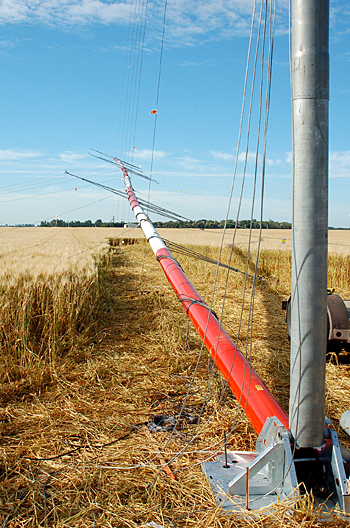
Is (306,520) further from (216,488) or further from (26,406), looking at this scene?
(26,406)

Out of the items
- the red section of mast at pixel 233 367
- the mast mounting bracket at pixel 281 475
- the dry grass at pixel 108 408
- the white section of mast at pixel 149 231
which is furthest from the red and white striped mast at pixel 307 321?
the white section of mast at pixel 149 231

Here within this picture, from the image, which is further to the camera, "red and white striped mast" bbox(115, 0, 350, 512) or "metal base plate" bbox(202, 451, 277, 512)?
"metal base plate" bbox(202, 451, 277, 512)

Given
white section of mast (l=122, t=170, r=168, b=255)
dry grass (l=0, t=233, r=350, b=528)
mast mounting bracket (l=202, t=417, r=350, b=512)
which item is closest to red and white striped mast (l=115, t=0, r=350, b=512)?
mast mounting bracket (l=202, t=417, r=350, b=512)

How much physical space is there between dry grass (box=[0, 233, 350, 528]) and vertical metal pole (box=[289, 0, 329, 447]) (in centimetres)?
49

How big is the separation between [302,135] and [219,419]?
226cm

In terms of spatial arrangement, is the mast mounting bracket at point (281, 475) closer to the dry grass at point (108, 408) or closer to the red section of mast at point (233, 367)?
the dry grass at point (108, 408)

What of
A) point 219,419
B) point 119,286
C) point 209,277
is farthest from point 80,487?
point 209,277

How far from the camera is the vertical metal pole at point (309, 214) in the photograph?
1.75 m

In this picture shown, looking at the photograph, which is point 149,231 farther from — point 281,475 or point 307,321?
point 281,475

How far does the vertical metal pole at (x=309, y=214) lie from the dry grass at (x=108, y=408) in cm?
49

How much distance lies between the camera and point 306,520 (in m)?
1.73

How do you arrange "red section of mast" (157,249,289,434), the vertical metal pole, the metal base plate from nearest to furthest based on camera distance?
the vertical metal pole → the metal base plate → "red section of mast" (157,249,289,434)

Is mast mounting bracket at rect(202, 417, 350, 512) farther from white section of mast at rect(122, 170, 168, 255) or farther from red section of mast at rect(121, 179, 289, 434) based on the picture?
white section of mast at rect(122, 170, 168, 255)

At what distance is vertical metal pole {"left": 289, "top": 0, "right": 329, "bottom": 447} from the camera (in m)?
1.75
